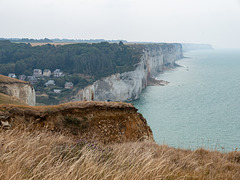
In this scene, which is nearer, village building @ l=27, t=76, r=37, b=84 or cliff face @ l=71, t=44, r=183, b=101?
cliff face @ l=71, t=44, r=183, b=101

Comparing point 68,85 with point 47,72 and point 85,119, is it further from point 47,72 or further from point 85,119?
point 85,119

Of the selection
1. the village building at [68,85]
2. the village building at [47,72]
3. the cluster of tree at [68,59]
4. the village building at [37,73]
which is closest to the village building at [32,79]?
the cluster of tree at [68,59]

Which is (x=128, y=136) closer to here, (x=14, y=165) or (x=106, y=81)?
(x=14, y=165)

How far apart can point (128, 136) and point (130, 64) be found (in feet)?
223

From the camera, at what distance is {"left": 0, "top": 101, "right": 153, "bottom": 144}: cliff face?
1059 centimetres

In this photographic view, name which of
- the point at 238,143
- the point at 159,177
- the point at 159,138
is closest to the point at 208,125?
the point at 238,143

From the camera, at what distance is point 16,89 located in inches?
1259

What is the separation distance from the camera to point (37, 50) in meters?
86.2

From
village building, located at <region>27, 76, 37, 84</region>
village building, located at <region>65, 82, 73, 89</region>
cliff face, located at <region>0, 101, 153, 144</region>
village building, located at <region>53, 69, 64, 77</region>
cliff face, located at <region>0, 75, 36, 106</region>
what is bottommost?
village building, located at <region>65, 82, 73, 89</region>

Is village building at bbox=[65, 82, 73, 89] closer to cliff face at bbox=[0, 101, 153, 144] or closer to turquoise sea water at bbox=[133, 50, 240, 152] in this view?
turquoise sea water at bbox=[133, 50, 240, 152]

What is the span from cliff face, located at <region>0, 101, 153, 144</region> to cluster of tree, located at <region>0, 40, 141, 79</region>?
57410 mm

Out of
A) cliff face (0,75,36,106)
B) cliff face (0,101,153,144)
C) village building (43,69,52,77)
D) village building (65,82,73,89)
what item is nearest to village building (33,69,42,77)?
village building (43,69,52,77)

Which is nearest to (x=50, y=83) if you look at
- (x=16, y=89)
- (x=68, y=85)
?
(x=68, y=85)

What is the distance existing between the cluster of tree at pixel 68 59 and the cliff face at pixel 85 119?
57.4 m
